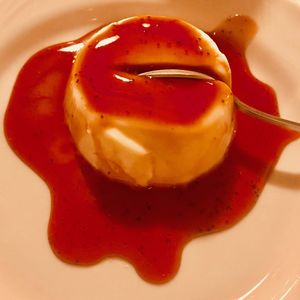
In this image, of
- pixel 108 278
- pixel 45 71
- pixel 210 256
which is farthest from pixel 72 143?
pixel 210 256

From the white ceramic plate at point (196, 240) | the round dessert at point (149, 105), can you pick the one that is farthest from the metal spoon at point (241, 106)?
the white ceramic plate at point (196, 240)

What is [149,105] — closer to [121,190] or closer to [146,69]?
[146,69]

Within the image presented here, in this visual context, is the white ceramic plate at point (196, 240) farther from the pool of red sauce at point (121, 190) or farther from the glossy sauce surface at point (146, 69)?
the glossy sauce surface at point (146, 69)

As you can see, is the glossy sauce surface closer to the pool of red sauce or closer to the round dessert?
the round dessert

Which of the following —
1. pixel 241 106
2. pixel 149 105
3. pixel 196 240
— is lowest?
pixel 196 240

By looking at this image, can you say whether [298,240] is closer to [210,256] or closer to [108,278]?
[210,256]

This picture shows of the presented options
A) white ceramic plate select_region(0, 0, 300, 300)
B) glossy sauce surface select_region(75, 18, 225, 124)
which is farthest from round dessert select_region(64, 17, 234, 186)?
white ceramic plate select_region(0, 0, 300, 300)

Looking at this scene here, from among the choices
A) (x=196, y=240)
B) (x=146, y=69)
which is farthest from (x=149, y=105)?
(x=196, y=240)
